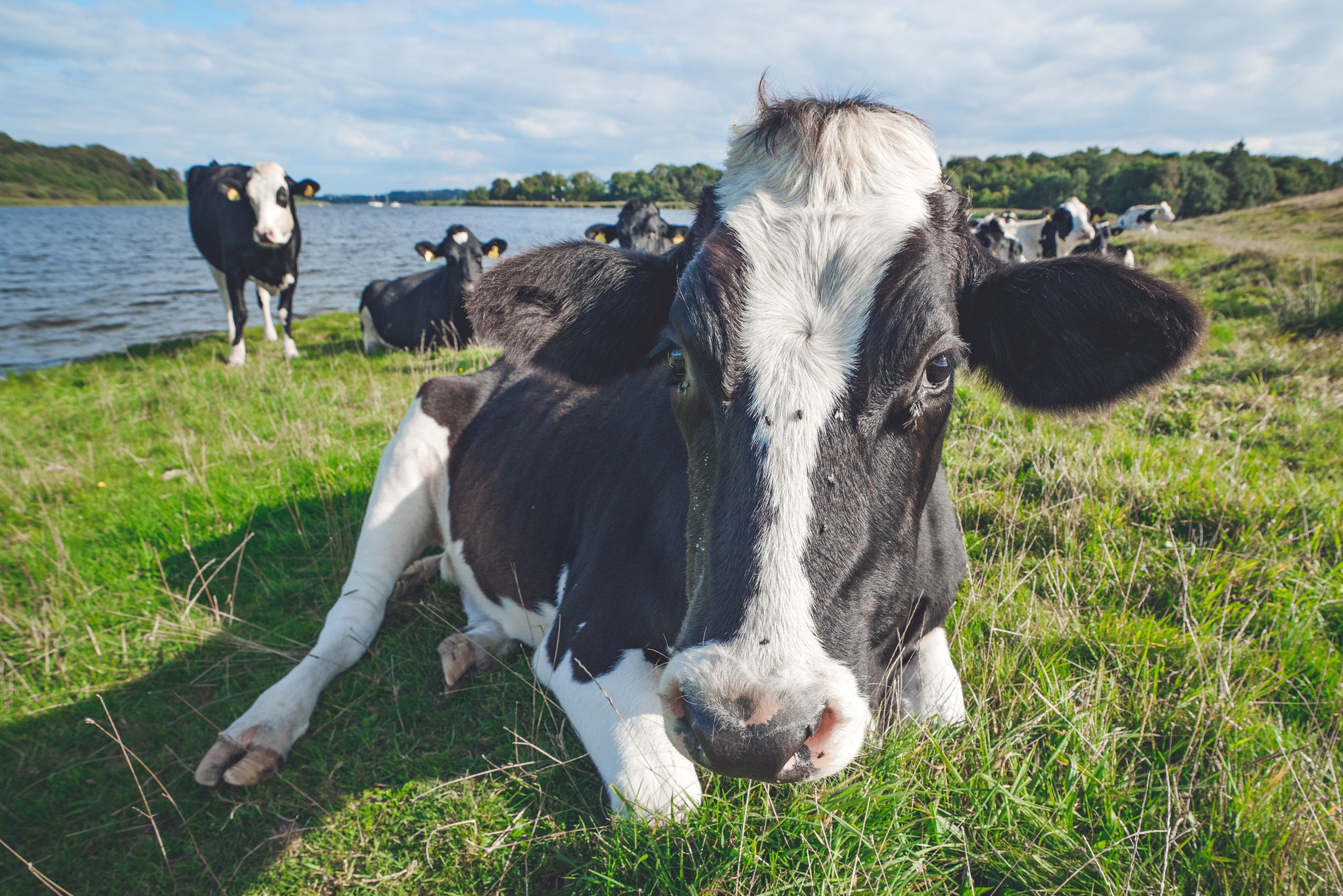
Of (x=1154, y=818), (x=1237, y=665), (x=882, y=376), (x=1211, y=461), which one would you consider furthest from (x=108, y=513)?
(x=1211, y=461)

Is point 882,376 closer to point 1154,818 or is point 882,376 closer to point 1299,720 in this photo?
point 1154,818

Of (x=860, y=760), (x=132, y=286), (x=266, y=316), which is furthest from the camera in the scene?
(x=132, y=286)

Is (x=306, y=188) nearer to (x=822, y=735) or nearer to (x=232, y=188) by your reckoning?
(x=232, y=188)

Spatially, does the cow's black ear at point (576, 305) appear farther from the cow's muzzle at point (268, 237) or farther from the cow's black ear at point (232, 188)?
the cow's black ear at point (232, 188)

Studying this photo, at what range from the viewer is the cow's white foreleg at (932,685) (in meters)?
2.34

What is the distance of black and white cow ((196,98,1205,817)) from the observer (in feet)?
4.91

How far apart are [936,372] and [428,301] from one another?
1140 centimetres

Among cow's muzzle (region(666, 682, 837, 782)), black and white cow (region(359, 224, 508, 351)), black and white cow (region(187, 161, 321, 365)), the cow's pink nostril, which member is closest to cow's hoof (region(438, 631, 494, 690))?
cow's muzzle (region(666, 682, 837, 782))

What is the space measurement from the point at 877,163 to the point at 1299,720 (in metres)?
2.46

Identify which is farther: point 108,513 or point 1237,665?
point 108,513

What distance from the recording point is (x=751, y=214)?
6.53ft

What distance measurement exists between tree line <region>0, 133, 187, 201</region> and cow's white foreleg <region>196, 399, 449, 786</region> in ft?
572

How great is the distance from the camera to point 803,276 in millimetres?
1797

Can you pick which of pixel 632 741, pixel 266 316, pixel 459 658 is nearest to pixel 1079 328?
pixel 632 741
